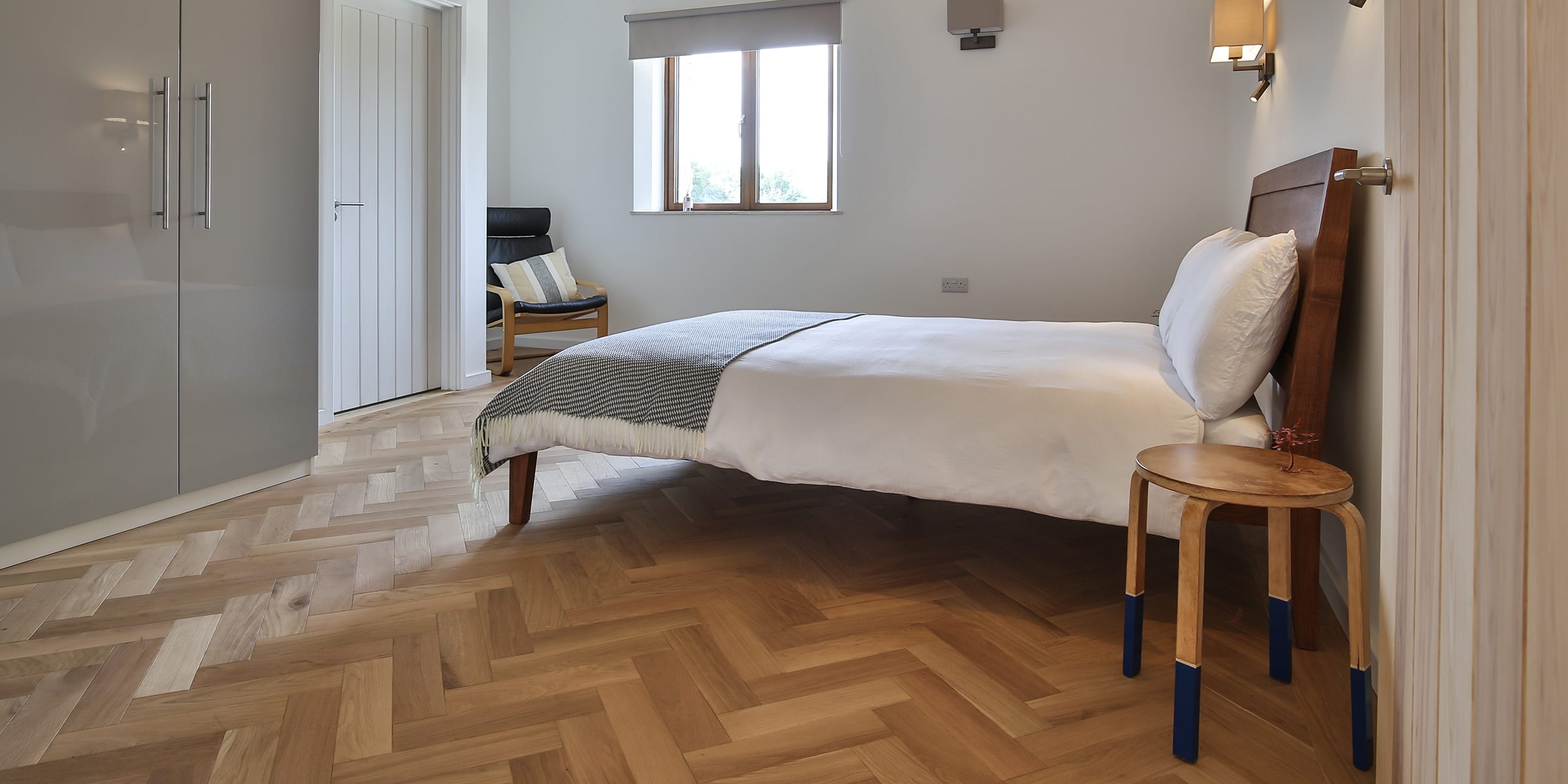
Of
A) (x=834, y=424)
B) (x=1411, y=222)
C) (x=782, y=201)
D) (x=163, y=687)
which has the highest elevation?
(x=782, y=201)

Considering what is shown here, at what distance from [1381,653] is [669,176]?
17.1 feet

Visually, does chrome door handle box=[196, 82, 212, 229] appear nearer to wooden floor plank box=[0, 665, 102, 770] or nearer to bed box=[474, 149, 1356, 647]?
bed box=[474, 149, 1356, 647]

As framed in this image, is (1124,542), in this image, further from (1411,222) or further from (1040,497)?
(1411,222)

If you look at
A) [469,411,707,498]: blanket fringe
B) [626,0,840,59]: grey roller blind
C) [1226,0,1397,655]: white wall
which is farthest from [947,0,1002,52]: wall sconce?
[469,411,707,498]: blanket fringe

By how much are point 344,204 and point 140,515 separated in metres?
1.94

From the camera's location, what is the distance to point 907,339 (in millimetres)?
2773

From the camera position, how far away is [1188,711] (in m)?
1.42

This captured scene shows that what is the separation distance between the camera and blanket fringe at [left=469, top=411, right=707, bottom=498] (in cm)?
232

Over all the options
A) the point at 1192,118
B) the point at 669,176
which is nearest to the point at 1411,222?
the point at 1192,118

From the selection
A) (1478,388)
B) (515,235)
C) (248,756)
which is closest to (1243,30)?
(1478,388)

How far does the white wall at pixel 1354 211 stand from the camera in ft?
5.72

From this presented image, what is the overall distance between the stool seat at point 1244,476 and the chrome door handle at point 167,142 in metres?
2.53

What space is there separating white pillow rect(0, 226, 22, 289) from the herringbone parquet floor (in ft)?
2.22

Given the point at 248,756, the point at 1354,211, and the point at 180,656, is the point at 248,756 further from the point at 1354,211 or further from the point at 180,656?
the point at 1354,211
